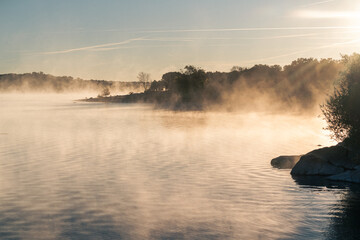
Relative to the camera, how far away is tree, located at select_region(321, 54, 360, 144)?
36750 millimetres

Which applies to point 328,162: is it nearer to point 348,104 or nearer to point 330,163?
point 330,163

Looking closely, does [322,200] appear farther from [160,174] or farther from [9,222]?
[9,222]

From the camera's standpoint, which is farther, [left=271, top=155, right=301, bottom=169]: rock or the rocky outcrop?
[left=271, top=155, right=301, bottom=169]: rock

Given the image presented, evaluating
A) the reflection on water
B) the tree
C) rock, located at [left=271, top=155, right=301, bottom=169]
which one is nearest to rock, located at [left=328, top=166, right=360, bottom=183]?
the reflection on water

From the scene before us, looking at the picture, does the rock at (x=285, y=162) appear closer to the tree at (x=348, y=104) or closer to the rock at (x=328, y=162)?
the rock at (x=328, y=162)

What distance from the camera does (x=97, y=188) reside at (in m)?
32.0

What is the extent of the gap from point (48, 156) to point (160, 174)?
59.0 feet

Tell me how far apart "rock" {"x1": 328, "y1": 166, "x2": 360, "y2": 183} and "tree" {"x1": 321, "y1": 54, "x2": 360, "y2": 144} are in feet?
11.0

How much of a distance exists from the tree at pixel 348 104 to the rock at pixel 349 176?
3.37 m

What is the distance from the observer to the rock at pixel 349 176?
33287 millimetres

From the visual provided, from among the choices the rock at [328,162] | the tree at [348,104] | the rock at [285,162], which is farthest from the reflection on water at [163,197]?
the tree at [348,104]

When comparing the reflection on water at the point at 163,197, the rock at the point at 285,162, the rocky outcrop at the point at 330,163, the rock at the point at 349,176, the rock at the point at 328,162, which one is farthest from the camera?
the rock at the point at 285,162

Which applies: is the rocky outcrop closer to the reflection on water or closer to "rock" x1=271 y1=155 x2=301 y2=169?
the reflection on water

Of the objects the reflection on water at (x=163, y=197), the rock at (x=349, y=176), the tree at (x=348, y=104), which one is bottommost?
the reflection on water at (x=163, y=197)
